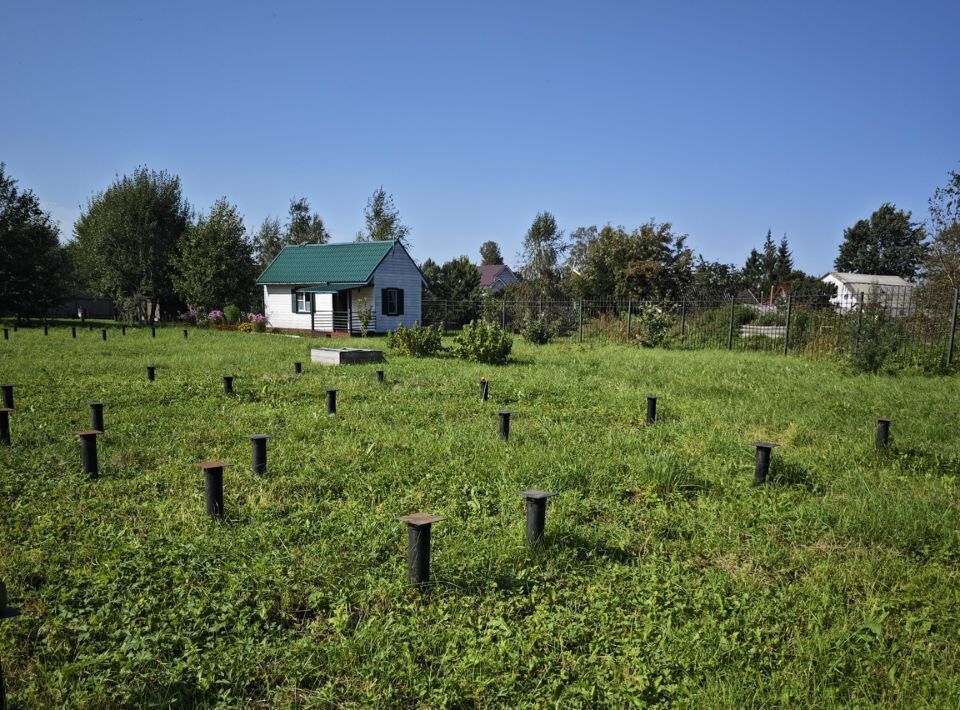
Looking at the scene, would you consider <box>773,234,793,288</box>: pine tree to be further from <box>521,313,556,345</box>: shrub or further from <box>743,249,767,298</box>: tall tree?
<box>521,313,556,345</box>: shrub

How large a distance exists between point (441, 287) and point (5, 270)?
22.4 meters

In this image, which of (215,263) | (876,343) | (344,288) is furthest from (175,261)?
(876,343)

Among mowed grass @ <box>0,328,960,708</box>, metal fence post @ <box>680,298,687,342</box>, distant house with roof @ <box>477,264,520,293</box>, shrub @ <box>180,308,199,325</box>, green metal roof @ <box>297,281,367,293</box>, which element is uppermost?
distant house with roof @ <box>477,264,520,293</box>

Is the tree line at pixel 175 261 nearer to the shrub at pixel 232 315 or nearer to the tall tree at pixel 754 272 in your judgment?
the shrub at pixel 232 315

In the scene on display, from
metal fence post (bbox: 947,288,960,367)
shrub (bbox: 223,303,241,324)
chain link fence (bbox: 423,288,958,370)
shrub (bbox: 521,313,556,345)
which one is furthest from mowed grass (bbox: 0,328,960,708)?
shrub (bbox: 223,303,241,324)

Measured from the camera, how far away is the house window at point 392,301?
29.9 meters

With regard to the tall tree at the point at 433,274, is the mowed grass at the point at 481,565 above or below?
below

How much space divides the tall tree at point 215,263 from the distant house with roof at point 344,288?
4322 mm

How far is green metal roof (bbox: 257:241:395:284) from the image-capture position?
2962cm

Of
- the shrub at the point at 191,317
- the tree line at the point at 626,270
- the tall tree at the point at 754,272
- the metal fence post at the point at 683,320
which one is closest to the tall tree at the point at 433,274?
the tree line at the point at 626,270

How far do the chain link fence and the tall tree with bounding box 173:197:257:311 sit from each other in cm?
1744

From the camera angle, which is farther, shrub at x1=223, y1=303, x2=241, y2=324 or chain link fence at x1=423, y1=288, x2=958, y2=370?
shrub at x1=223, y1=303, x2=241, y2=324

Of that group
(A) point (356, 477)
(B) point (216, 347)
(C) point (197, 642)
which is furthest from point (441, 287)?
(C) point (197, 642)

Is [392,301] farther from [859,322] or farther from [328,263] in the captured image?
[859,322]
